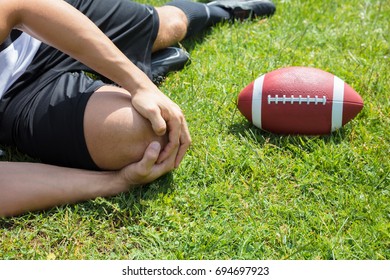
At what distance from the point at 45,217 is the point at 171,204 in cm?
48

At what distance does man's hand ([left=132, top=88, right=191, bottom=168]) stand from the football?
42cm

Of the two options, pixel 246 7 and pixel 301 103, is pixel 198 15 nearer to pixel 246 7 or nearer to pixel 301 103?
pixel 246 7

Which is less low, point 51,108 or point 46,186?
point 51,108

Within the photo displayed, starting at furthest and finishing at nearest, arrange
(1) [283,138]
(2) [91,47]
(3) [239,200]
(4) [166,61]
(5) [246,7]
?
(5) [246,7]
(4) [166,61]
(1) [283,138]
(3) [239,200]
(2) [91,47]

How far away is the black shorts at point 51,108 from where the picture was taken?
2385mm

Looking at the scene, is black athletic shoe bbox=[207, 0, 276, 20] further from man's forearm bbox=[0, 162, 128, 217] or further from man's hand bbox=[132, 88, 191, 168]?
man's forearm bbox=[0, 162, 128, 217]

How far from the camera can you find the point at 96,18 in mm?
2900

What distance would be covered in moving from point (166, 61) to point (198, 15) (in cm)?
45

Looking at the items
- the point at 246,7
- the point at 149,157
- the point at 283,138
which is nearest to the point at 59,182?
the point at 149,157

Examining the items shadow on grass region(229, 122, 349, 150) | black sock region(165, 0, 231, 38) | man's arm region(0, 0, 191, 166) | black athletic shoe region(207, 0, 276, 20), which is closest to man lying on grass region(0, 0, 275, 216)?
man's arm region(0, 0, 191, 166)

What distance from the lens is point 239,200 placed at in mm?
2400

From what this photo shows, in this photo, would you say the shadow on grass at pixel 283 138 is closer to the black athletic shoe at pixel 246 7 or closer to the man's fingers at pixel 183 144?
the man's fingers at pixel 183 144
